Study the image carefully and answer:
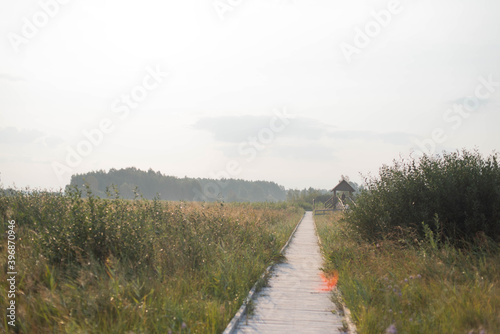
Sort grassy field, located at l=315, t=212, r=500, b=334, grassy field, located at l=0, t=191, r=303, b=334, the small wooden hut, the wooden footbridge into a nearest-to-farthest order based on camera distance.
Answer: grassy field, located at l=315, t=212, r=500, b=334, grassy field, located at l=0, t=191, r=303, b=334, the wooden footbridge, the small wooden hut

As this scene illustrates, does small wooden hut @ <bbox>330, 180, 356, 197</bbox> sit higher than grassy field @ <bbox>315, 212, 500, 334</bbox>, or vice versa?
small wooden hut @ <bbox>330, 180, 356, 197</bbox>

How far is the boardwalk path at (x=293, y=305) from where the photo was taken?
5883 millimetres

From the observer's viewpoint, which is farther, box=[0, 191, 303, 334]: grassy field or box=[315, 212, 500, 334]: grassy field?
box=[0, 191, 303, 334]: grassy field

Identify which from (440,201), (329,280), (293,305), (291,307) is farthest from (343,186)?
(291,307)

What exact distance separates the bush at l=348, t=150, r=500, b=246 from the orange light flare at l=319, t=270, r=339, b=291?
1.91m

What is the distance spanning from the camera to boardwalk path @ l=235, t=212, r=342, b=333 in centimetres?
588

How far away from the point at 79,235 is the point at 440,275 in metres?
7.00

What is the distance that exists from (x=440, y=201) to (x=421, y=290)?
167 inches

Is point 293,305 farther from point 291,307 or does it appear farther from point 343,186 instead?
point 343,186

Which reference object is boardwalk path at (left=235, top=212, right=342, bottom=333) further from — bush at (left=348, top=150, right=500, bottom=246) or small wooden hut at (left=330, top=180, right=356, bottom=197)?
small wooden hut at (left=330, top=180, right=356, bottom=197)

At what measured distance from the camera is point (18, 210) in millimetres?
12289

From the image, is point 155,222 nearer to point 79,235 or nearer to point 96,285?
point 79,235

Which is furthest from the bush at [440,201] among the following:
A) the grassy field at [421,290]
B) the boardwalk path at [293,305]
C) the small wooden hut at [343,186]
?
the small wooden hut at [343,186]

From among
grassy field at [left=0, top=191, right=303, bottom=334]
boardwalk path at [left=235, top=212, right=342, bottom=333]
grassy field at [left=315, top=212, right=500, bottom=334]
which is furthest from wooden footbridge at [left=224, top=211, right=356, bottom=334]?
grassy field at [left=315, top=212, right=500, bottom=334]
